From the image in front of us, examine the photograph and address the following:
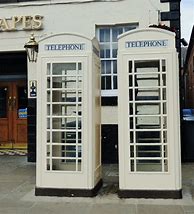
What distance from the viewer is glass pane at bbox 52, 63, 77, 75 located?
22.3 ft

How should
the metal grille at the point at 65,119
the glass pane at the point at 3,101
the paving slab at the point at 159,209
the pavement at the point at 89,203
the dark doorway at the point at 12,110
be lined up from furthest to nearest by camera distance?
1. the glass pane at the point at 3,101
2. the dark doorway at the point at 12,110
3. the metal grille at the point at 65,119
4. the pavement at the point at 89,203
5. the paving slab at the point at 159,209

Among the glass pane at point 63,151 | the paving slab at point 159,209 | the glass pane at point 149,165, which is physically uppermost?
the glass pane at point 63,151

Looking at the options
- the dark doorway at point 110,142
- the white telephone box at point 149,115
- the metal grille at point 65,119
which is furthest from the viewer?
the dark doorway at point 110,142

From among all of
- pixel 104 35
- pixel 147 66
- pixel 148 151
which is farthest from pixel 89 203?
pixel 104 35

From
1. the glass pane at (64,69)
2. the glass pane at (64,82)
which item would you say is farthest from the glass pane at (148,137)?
the glass pane at (64,69)

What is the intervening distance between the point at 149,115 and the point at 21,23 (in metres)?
5.62

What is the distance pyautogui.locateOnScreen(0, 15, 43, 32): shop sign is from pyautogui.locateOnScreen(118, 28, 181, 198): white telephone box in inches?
177

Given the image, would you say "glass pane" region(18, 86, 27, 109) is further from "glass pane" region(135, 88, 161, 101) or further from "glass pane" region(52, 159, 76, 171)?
"glass pane" region(135, 88, 161, 101)

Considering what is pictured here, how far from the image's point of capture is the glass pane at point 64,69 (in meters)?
6.79

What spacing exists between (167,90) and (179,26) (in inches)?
163

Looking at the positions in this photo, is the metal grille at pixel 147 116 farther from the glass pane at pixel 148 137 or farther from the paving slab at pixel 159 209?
the paving slab at pixel 159 209

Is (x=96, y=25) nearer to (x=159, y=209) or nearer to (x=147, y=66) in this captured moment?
(x=147, y=66)

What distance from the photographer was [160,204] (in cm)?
617

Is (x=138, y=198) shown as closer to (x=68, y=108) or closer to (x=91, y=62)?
(x=68, y=108)
